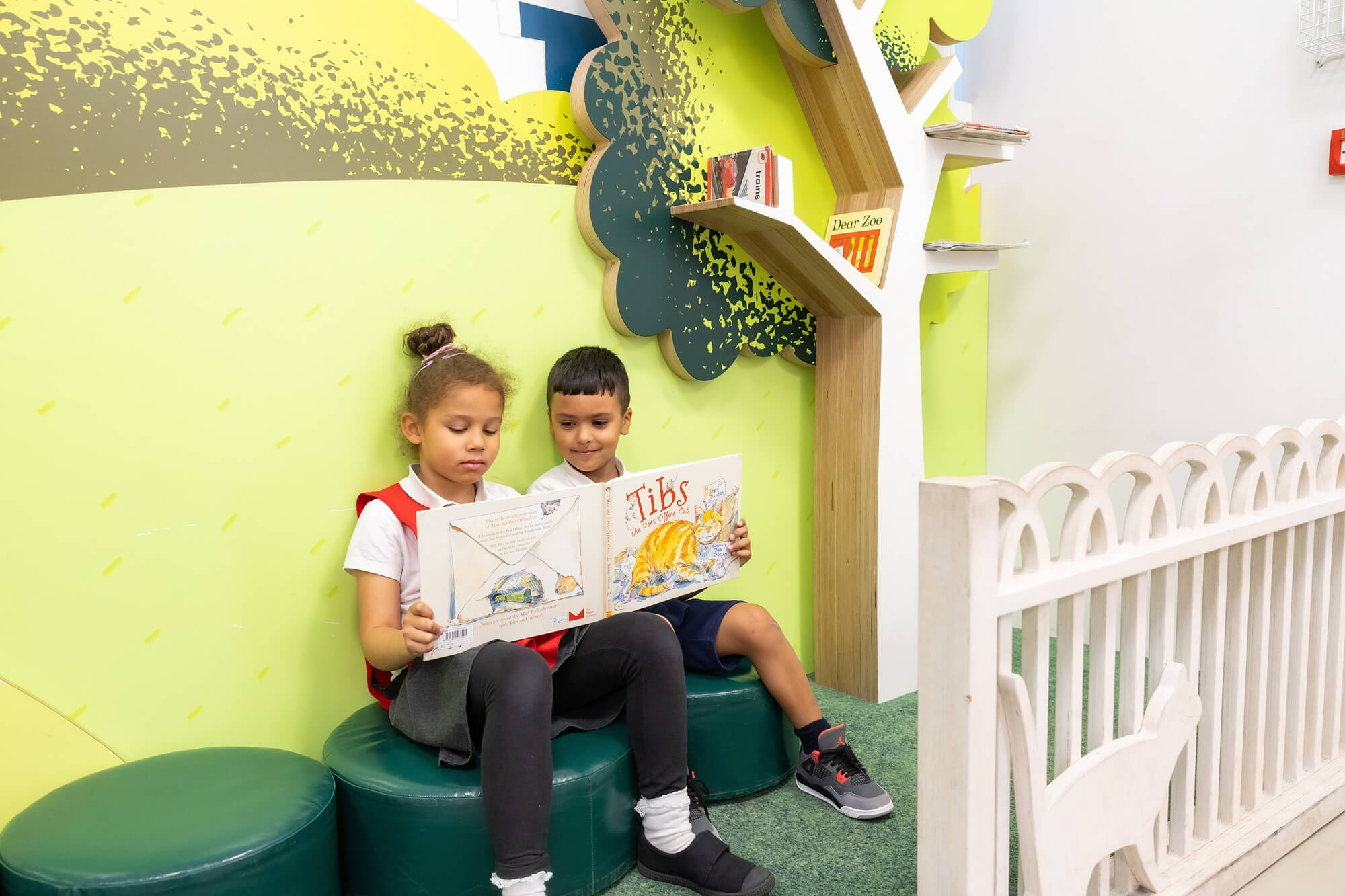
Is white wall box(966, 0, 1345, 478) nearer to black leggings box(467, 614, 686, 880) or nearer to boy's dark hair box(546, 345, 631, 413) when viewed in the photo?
boy's dark hair box(546, 345, 631, 413)

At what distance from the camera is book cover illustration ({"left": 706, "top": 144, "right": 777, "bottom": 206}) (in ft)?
6.26

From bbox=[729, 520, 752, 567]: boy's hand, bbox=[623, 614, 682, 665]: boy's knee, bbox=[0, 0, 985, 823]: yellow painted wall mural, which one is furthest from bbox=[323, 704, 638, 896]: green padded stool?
bbox=[729, 520, 752, 567]: boy's hand

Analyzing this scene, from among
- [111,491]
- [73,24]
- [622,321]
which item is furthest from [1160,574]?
[73,24]

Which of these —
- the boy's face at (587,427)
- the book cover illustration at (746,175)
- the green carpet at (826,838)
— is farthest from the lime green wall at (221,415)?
the green carpet at (826,838)

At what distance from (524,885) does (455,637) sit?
14.6 inches

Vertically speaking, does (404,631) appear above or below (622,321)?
below

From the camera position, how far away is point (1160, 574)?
114 cm

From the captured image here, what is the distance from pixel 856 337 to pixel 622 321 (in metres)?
0.64

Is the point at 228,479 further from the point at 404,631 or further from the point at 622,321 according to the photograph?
the point at 622,321

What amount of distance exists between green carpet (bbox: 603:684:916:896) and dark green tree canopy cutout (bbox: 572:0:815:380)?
0.96 meters

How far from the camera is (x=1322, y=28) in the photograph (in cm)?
207

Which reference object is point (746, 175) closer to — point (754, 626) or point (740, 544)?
point (740, 544)

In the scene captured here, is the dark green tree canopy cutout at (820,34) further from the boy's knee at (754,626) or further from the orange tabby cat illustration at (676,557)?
the boy's knee at (754,626)

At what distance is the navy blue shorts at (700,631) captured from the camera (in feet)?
5.91
